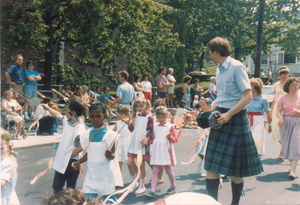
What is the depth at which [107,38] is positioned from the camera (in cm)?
1353

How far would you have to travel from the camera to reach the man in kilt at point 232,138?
3.93 metres

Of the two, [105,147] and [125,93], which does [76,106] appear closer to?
[105,147]

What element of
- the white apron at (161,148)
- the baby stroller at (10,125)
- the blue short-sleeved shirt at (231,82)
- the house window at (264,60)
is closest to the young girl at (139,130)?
the white apron at (161,148)

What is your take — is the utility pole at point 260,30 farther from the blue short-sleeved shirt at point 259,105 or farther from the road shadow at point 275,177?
the road shadow at point 275,177

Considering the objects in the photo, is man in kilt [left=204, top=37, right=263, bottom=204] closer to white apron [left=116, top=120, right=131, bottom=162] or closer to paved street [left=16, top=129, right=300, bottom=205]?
paved street [left=16, top=129, right=300, bottom=205]

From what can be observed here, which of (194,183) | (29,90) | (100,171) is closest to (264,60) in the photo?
(29,90)

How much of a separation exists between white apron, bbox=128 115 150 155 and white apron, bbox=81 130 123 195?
178 cm

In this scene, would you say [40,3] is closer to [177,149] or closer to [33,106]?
[33,106]

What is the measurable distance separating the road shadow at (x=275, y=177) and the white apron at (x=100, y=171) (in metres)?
3.40

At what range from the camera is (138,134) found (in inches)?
230

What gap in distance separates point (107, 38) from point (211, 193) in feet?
34.3

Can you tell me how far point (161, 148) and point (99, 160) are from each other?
1.79m

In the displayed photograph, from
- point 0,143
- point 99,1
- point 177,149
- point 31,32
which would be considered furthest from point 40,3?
point 0,143

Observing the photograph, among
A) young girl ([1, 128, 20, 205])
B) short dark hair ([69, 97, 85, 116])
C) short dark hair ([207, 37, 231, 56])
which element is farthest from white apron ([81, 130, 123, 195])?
short dark hair ([207, 37, 231, 56])
